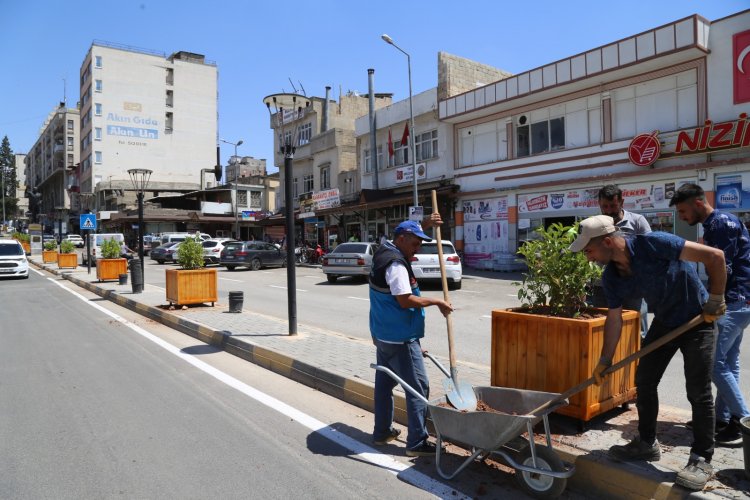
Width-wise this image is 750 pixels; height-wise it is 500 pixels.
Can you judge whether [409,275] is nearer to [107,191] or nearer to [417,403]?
[417,403]

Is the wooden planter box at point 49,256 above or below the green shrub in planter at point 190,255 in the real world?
below

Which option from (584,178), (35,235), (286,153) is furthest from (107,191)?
(286,153)

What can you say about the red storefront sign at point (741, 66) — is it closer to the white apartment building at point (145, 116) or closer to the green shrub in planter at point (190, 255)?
the green shrub in planter at point (190, 255)

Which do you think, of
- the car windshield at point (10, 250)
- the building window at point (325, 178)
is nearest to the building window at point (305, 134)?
the building window at point (325, 178)

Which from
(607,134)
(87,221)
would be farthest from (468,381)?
(87,221)

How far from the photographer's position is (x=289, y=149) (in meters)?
8.59

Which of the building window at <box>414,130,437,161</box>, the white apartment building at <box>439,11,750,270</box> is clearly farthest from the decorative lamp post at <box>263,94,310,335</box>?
the building window at <box>414,130,437,161</box>

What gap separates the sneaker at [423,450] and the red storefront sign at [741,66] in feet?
55.8

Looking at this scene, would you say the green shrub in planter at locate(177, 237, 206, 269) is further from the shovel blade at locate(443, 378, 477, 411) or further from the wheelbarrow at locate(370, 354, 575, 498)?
the wheelbarrow at locate(370, 354, 575, 498)

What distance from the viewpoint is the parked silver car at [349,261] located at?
19.1m

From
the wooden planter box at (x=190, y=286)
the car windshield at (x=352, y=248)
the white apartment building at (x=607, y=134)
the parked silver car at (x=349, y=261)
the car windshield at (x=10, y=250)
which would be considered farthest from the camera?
→ the car windshield at (x=10, y=250)

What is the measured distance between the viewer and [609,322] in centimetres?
342

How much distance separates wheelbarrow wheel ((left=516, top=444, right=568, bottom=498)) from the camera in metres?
3.24

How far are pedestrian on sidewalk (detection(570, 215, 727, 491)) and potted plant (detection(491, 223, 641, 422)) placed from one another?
1.46 ft
